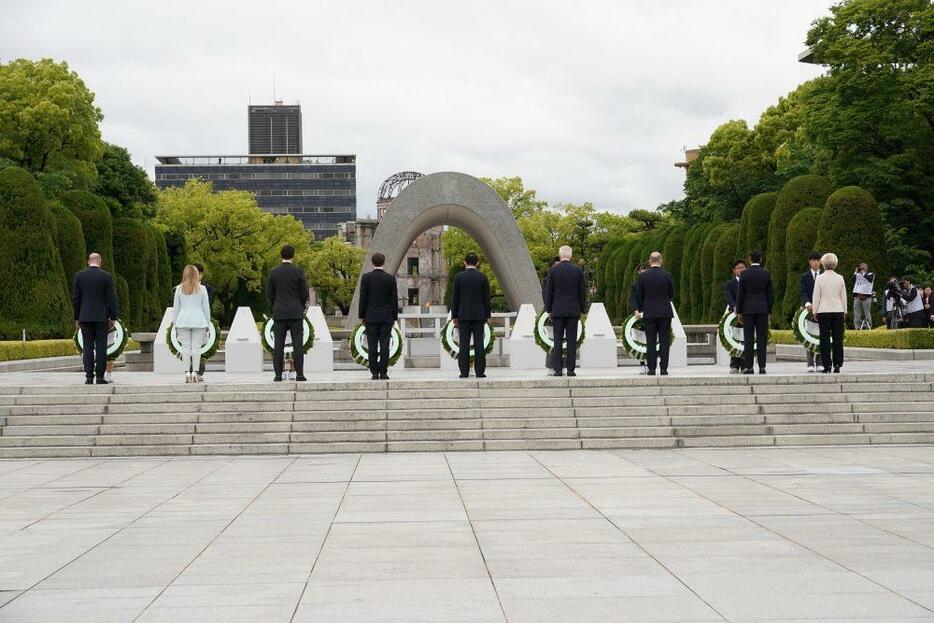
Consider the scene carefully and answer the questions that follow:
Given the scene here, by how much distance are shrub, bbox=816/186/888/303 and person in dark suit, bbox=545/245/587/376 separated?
14.6 m

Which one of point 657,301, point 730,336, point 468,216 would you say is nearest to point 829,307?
point 657,301

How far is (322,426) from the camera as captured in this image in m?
12.8

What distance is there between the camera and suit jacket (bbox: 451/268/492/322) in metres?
14.5

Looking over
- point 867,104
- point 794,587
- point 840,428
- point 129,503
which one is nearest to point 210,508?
point 129,503

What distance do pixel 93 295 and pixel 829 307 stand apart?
998cm

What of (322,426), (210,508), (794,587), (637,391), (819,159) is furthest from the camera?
(819,159)

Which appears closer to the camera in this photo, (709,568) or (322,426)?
(709,568)

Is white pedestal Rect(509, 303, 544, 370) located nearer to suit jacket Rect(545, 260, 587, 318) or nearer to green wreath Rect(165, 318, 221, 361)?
suit jacket Rect(545, 260, 587, 318)

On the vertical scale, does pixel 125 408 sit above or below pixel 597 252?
below

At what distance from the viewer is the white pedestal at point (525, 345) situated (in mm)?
19953

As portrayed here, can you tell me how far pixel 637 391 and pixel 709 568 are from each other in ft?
25.5

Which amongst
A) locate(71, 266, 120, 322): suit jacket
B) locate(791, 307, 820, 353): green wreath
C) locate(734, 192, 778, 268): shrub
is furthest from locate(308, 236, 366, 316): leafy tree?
locate(71, 266, 120, 322): suit jacket

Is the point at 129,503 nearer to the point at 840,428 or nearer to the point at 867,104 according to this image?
the point at 840,428

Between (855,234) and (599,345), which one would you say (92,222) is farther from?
(855,234)
